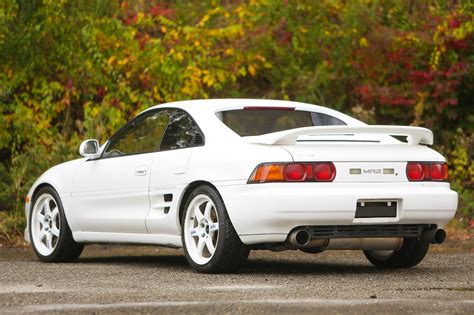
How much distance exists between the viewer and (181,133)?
938 cm

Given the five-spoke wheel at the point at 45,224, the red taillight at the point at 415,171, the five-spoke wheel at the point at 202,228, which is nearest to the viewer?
the red taillight at the point at 415,171

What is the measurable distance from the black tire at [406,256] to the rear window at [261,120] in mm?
1263

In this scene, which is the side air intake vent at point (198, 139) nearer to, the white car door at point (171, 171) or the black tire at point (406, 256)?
the white car door at point (171, 171)

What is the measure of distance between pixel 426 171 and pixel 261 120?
4.61 ft

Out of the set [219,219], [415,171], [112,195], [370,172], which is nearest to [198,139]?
[219,219]

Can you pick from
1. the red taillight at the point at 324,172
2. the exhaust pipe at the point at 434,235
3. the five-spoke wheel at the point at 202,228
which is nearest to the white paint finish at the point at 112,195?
the five-spoke wheel at the point at 202,228

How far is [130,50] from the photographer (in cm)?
1661

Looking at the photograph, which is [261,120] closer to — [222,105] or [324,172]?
[222,105]

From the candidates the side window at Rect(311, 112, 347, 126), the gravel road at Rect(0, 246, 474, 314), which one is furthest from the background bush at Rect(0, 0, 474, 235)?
the side window at Rect(311, 112, 347, 126)

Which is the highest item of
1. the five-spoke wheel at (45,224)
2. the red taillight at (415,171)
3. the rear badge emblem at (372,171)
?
the rear badge emblem at (372,171)

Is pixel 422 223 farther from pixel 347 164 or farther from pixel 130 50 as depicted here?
pixel 130 50

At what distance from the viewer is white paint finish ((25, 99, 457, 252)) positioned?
8297mm

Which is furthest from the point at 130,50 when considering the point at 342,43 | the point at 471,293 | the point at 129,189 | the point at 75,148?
the point at 471,293

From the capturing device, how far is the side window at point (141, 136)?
31.7 ft
